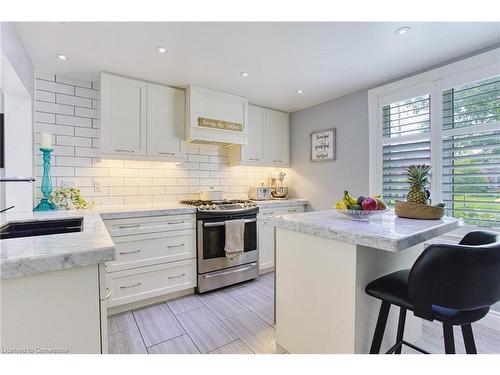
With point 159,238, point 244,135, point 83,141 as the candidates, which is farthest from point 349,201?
point 83,141

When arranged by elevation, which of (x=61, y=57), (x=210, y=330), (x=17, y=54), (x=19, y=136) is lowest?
(x=210, y=330)

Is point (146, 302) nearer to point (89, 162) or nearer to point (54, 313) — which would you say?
point (89, 162)

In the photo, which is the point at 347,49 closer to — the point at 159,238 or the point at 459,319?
the point at 459,319

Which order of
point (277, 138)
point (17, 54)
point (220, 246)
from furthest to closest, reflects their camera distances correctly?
point (277, 138) → point (220, 246) → point (17, 54)

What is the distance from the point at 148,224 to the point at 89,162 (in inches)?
39.5

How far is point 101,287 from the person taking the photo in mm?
863

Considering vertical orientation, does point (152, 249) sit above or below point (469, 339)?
above

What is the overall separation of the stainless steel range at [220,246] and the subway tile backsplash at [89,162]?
393mm

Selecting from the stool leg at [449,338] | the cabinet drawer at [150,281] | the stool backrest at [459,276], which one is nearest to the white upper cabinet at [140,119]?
the cabinet drawer at [150,281]

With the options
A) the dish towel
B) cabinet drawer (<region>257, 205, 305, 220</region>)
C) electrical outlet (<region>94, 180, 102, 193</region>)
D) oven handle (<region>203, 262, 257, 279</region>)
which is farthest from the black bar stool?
electrical outlet (<region>94, 180, 102, 193</region>)

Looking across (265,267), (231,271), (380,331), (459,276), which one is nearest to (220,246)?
(231,271)

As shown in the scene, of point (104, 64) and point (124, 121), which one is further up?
point (104, 64)

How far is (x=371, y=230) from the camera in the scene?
1.22 m

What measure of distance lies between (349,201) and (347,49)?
1.35 metres
